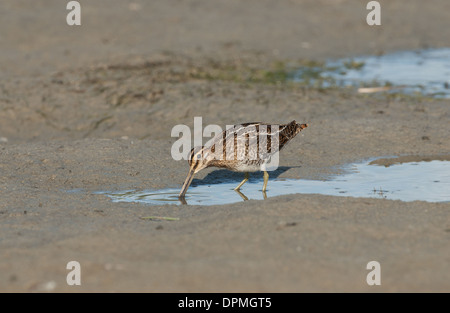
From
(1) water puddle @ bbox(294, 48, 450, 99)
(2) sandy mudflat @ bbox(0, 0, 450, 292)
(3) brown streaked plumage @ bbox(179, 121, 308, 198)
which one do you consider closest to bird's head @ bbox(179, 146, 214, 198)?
(3) brown streaked plumage @ bbox(179, 121, 308, 198)

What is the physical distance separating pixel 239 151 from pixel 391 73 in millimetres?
8773

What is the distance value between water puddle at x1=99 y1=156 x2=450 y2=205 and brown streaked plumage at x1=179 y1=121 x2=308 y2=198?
249 mm

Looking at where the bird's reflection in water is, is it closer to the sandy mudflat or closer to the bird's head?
the bird's head

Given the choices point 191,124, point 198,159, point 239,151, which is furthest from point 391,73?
point 198,159

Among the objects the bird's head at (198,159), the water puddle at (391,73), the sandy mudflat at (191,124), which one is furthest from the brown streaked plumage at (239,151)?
the water puddle at (391,73)

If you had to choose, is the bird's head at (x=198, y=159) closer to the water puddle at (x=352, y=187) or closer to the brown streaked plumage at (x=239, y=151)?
the brown streaked plumage at (x=239, y=151)

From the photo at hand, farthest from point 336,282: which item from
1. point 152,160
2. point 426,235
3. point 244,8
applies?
point 244,8

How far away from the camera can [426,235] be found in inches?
254

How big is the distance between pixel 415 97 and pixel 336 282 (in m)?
9.38

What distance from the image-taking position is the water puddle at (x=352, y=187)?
28.2 feet

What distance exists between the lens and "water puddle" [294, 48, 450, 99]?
15164 mm

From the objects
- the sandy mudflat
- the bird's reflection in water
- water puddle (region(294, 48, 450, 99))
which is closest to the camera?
the sandy mudflat

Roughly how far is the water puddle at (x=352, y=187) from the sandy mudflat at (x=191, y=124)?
0.33 m

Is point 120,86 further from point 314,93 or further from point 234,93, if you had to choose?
point 314,93
